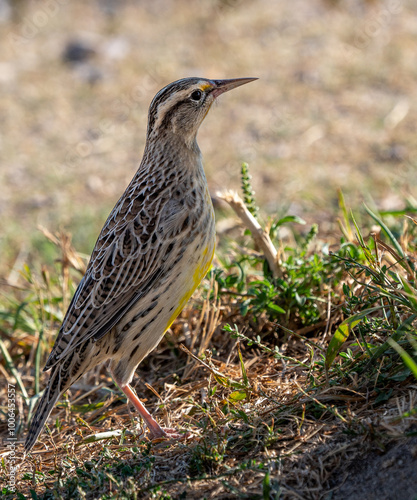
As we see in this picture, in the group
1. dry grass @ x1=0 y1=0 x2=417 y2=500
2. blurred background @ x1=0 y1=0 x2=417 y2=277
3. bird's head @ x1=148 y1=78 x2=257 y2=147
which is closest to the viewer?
dry grass @ x1=0 y1=0 x2=417 y2=500

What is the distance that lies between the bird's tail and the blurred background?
8.63 ft

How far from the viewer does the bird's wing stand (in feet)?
13.0

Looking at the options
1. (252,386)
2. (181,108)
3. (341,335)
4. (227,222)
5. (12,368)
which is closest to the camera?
(341,335)

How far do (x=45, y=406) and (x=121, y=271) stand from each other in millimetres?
941

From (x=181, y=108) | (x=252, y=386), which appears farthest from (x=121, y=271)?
(x=181, y=108)

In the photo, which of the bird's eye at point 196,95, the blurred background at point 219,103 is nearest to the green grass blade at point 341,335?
the bird's eye at point 196,95

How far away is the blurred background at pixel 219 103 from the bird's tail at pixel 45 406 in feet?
8.63

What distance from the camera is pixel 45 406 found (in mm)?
4023

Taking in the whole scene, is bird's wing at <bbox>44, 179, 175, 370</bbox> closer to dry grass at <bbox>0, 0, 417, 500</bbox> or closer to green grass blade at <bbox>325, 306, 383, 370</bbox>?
dry grass at <bbox>0, 0, 417, 500</bbox>

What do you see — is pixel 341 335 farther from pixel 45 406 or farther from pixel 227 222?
pixel 227 222

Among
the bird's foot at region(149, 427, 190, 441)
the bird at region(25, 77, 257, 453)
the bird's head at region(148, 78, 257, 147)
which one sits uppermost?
the bird's head at region(148, 78, 257, 147)

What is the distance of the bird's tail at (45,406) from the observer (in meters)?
3.90

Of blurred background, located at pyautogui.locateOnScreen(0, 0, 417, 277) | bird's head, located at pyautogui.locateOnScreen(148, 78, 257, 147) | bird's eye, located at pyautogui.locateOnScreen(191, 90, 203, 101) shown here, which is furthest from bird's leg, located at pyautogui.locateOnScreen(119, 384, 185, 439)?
blurred background, located at pyautogui.locateOnScreen(0, 0, 417, 277)

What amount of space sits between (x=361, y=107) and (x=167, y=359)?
5.76 metres
